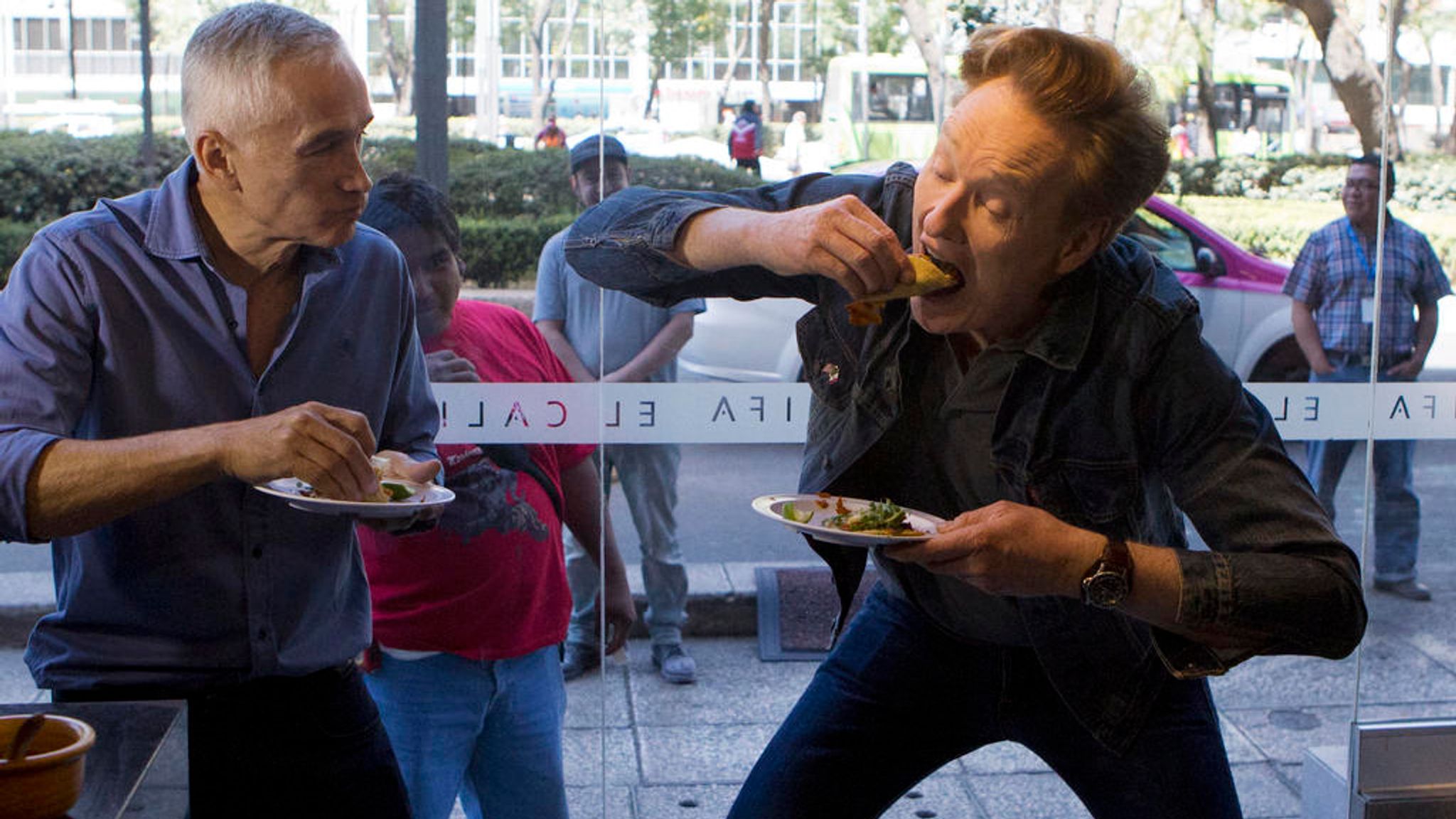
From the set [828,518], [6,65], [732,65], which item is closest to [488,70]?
[732,65]

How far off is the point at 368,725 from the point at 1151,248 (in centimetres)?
263

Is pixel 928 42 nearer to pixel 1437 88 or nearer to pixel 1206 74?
pixel 1206 74

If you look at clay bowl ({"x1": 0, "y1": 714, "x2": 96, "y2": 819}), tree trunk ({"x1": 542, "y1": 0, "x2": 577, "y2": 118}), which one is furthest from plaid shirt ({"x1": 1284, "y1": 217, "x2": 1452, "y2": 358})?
clay bowl ({"x1": 0, "y1": 714, "x2": 96, "y2": 819})

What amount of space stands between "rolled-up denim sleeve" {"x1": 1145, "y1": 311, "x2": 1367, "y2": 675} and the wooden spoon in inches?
58.5

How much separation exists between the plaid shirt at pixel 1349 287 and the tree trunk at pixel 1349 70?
27cm

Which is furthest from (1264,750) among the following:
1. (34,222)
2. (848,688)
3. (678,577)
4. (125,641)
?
(34,222)

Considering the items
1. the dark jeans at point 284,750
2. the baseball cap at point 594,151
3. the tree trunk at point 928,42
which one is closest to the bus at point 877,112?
the tree trunk at point 928,42

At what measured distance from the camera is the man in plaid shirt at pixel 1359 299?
4.39 meters

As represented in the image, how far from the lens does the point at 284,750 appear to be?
255cm

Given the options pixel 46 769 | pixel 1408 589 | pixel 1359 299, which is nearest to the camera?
pixel 46 769

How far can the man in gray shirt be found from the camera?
3967 millimetres

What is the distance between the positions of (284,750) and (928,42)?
2.63 metres

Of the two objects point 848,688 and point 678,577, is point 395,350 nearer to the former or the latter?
point 848,688

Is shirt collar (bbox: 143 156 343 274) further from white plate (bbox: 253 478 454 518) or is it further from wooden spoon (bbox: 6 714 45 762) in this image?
wooden spoon (bbox: 6 714 45 762)
